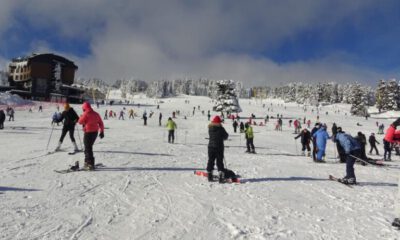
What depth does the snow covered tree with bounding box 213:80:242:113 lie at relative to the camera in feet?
210

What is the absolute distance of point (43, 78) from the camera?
76.3 meters

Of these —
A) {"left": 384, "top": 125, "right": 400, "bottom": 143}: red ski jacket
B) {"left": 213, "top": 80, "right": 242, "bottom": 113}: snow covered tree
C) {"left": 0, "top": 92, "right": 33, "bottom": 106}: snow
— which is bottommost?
{"left": 384, "top": 125, "right": 400, "bottom": 143}: red ski jacket

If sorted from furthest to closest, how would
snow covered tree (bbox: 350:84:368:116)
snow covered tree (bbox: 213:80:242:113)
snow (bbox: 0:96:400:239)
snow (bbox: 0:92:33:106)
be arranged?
snow covered tree (bbox: 350:84:368:116) → snow covered tree (bbox: 213:80:242:113) → snow (bbox: 0:92:33:106) → snow (bbox: 0:96:400:239)

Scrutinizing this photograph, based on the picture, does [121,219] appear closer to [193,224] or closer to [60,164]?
[193,224]

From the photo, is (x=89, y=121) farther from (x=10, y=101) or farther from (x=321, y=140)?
(x=10, y=101)

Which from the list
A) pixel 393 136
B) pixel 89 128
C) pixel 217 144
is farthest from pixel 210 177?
pixel 393 136

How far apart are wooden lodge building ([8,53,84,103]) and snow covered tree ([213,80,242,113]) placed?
34797 mm

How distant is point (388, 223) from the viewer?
19.3 feet

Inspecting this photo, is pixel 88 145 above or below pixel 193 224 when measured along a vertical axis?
above

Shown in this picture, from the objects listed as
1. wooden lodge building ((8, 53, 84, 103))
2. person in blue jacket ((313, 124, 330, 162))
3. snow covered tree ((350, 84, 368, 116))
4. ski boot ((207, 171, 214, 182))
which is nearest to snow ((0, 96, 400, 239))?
ski boot ((207, 171, 214, 182))

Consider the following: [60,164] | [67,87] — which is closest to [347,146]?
[60,164]

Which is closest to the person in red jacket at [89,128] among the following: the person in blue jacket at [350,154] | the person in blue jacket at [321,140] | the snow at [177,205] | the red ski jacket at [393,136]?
the snow at [177,205]

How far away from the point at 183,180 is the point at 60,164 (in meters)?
3.81

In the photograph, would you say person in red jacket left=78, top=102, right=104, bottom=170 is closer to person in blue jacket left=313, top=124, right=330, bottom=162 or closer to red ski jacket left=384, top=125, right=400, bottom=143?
red ski jacket left=384, top=125, right=400, bottom=143
